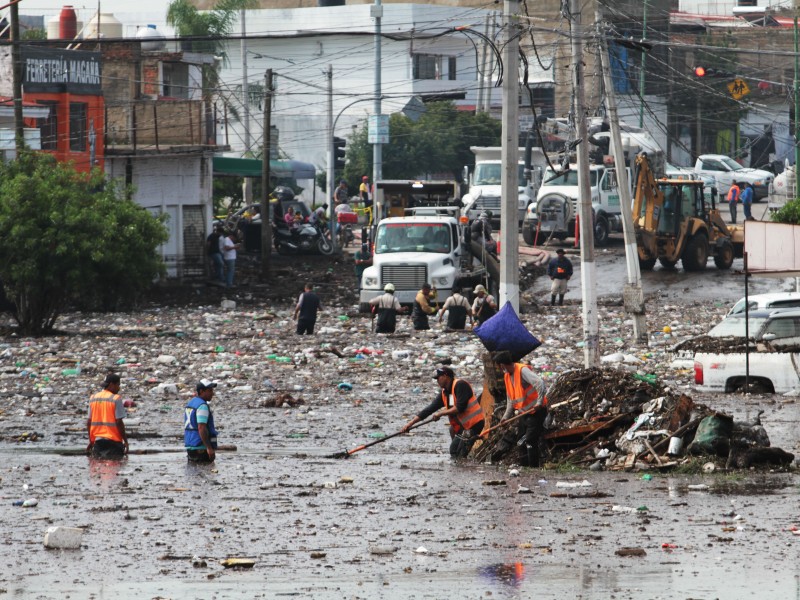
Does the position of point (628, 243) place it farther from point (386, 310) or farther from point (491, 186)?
point (491, 186)

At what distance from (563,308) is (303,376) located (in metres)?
10.4

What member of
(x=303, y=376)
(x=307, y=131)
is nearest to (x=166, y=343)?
(x=303, y=376)

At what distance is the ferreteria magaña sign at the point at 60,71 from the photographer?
34.2 m

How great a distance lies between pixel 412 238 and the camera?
98.6 ft

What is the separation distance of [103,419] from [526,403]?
430cm

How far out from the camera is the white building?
2576 inches

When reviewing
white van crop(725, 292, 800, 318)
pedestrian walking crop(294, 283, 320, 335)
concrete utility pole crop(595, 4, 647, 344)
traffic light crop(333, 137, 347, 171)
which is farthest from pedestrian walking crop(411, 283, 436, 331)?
traffic light crop(333, 137, 347, 171)

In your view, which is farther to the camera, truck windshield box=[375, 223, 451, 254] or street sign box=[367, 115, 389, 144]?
street sign box=[367, 115, 389, 144]

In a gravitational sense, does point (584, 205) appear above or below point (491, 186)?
below

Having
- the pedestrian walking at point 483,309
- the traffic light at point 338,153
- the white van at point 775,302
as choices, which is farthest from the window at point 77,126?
the white van at point 775,302

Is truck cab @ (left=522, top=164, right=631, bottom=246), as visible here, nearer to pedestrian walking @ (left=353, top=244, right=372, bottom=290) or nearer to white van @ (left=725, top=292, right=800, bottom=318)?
pedestrian walking @ (left=353, top=244, right=372, bottom=290)

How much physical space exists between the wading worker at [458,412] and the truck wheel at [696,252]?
2232 cm

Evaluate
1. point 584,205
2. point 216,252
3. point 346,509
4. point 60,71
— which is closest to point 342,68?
point 60,71

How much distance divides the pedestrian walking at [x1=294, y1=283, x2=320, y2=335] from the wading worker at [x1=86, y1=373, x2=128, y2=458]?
1136 centimetres
